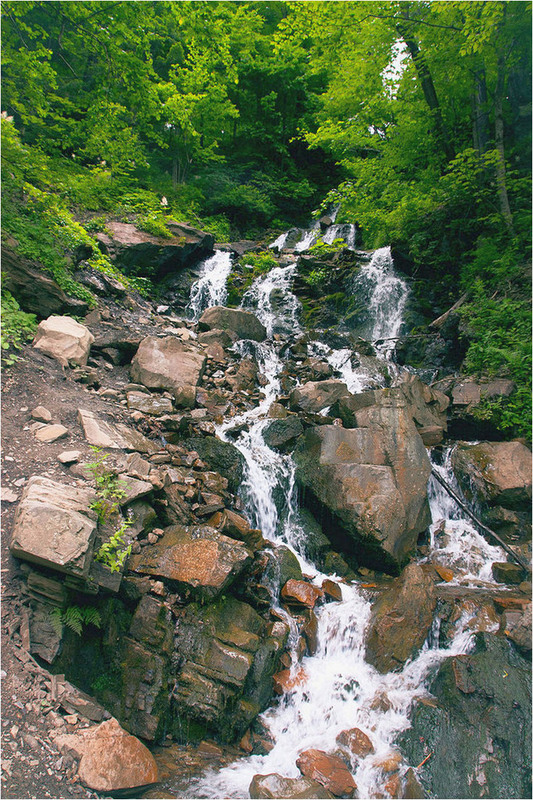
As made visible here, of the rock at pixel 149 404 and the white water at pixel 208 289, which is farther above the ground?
the white water at pixel 208 289

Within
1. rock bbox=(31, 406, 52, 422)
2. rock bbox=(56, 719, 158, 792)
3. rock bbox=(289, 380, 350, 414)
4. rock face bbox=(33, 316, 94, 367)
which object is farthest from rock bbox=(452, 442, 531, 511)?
rock face bbox=(33, 316, 94, 367)

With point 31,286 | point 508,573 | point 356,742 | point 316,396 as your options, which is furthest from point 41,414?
point 508,573

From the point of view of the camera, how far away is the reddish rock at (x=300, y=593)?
205 inches

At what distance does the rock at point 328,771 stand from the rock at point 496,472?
4920 mm

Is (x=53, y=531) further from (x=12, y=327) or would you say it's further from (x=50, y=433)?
(x=12, y=327)

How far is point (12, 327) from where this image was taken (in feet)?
19.3

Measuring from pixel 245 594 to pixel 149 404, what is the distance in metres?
3.66

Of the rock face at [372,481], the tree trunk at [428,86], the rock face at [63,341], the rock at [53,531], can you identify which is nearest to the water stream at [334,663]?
the rock face at [372,481]

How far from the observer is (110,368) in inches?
302

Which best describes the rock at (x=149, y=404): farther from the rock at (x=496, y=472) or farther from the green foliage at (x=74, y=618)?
the rock at (x=496, y=472)

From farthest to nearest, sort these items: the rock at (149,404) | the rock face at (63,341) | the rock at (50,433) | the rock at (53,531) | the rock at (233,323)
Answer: the rock at (233,323), the rock at (149,404), the rock face at (63,341), the rock at (50,433), the rock at (53,531)

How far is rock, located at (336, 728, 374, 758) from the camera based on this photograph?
3963 mm

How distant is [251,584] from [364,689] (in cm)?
181

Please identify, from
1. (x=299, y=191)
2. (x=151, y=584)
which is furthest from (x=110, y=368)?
(x=299, y=191)
